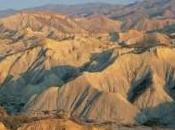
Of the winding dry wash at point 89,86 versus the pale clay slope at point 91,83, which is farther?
the pale clay slope at point 91,83

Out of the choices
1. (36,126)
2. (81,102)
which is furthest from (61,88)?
(36,126)

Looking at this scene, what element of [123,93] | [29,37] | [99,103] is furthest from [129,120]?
[29,37]

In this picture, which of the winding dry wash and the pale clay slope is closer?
the winding dry wash

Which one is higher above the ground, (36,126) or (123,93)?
(36,126)

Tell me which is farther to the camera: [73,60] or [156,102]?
[73,60]

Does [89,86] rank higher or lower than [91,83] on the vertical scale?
lower

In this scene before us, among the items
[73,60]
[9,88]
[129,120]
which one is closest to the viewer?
[129,120]

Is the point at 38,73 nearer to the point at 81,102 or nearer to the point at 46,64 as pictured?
the point at 46,64

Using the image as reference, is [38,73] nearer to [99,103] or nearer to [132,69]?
[132,69]

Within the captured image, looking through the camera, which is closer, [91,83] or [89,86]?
[89,86]

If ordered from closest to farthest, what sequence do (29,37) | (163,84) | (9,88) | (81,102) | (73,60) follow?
(81,102), (163,84), (9,88), (73,60), (29,37)
